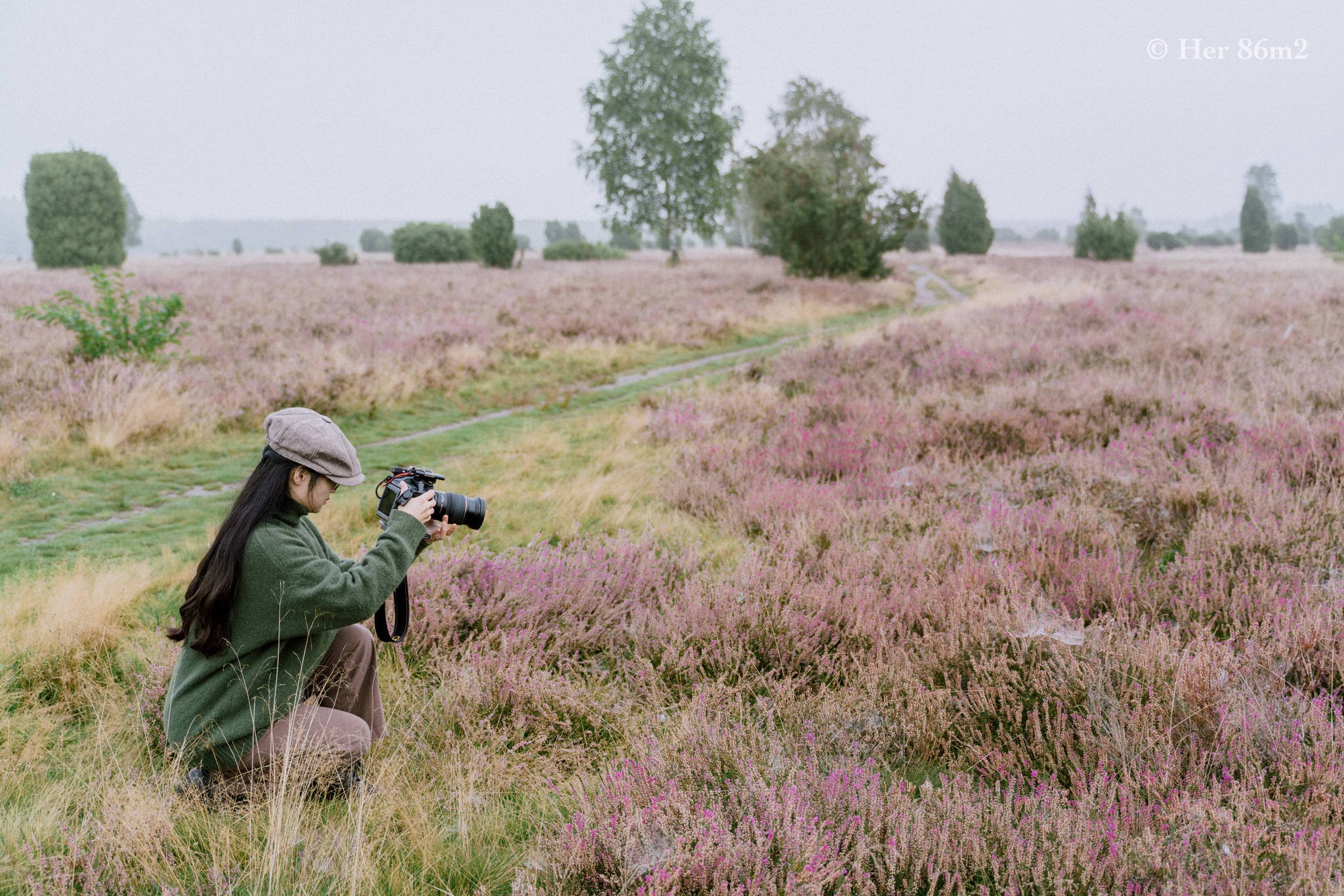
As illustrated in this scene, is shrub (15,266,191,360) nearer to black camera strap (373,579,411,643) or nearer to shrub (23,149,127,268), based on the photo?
black camera strap (373,579,411,643)

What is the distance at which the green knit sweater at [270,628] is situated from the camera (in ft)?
7.70

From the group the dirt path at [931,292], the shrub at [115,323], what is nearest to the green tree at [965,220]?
the dirt path at [931,292]

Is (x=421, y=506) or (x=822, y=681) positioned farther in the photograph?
(x=822, y=681)

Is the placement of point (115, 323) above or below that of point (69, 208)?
below

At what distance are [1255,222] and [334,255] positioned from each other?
56.8m

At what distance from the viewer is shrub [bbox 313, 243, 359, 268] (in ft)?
111

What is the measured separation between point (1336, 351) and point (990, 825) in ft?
31.8

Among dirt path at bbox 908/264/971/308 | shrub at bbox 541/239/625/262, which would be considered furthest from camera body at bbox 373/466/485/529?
shrub at bbox 541/239/625/262

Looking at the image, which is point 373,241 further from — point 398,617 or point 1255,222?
point 398,617

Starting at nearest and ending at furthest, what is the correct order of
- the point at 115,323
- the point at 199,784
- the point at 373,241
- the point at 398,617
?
1. the point at 199,784
2. the point at 398,617
3. the point at 115,323
4. the point at 373,241

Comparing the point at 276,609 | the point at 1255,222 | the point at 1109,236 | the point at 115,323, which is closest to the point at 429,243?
the point at 115,323

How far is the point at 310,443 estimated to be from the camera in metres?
2.36

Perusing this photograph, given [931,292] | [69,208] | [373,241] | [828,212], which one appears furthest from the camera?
[373,241]

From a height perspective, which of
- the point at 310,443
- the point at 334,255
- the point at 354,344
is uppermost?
the point at 334,255
